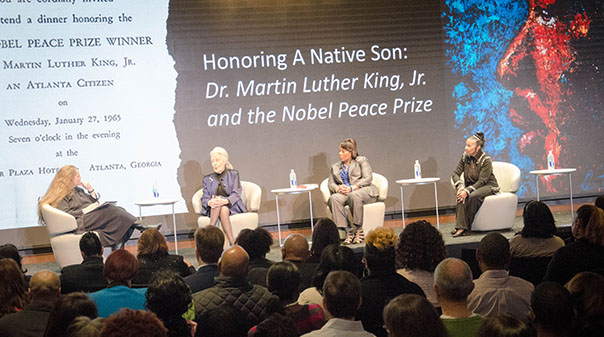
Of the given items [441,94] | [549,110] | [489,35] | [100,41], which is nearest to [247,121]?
[100,41]

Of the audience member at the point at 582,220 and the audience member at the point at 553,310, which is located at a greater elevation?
the audience member at the point at 582,220

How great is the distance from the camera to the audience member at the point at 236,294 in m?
3.09

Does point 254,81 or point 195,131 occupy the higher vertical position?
point 254,81

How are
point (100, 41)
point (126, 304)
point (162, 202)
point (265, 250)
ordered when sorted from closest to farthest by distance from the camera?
point (126, 304)
point (265, 250)
point (162, 202)
point (100, 41)

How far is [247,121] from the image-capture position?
26.9 ft

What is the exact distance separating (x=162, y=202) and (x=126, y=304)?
3.92 meters

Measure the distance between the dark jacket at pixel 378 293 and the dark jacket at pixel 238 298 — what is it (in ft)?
1.48

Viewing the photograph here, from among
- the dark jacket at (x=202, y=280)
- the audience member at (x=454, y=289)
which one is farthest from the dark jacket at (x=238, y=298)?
the audience member at (x=454, y=289)

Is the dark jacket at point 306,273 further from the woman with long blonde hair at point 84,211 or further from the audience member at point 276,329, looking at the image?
the woman with long blonde hair at point 84,211

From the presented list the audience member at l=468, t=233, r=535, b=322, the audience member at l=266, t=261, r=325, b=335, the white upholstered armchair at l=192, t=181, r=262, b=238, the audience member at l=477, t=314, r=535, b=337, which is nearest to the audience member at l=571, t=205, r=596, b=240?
the audience member at l=468, t=233, r=535, b=322

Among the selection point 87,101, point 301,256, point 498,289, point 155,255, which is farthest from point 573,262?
point 87,101

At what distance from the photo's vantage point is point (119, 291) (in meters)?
3.38

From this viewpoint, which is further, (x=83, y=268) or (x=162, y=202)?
(x=162, y=202)

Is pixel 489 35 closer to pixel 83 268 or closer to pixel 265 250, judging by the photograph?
pixel 265 250
